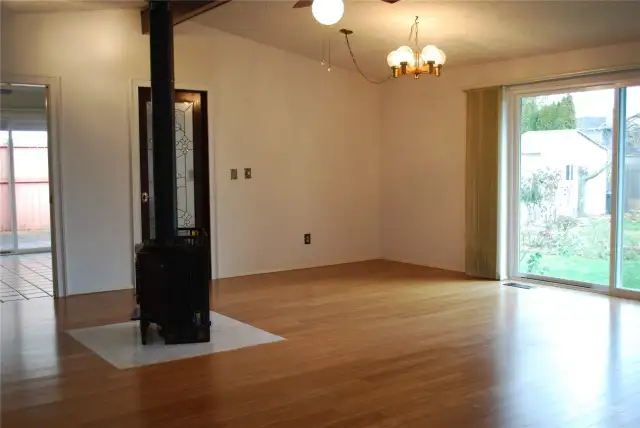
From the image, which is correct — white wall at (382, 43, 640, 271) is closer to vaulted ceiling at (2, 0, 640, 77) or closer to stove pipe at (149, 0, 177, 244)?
vaulted ceiling at (2, 0, 640, 77)

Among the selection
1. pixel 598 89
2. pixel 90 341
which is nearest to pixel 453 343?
pixel 90 341

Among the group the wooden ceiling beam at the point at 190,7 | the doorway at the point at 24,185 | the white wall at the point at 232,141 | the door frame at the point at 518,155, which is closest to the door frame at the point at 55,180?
the white wall at the point at 232,141

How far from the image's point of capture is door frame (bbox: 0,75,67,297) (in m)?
6.10

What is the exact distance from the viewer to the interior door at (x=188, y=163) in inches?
262

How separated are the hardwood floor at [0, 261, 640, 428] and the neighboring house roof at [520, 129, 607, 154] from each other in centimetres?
154

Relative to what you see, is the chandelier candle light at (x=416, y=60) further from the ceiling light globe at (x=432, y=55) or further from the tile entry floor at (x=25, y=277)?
the tile entry floor at (x=25, y=277)

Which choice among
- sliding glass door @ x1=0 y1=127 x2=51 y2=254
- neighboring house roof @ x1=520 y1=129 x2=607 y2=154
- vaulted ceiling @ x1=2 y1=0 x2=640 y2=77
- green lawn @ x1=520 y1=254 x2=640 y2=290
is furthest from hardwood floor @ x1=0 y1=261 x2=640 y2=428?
sliding glass door @ x1=0 y1=127 x2=51 y2=254

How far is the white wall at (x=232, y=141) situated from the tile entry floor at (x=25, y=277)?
56 centimetres

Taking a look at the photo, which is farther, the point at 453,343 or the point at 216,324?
the point at 216,324

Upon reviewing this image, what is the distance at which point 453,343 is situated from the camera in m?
4.48

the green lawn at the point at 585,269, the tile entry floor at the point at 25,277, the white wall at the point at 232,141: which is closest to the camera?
the green lawn at the point at 585,269

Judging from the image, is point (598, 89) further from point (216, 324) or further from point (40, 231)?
point (40, 231)

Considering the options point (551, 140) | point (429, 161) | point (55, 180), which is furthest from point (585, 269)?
point (55, 180)

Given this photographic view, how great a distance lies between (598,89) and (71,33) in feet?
17.0
